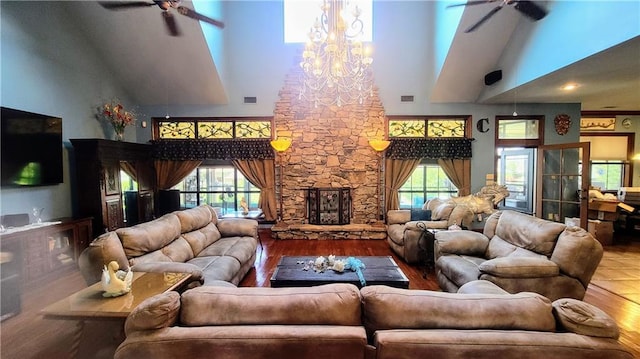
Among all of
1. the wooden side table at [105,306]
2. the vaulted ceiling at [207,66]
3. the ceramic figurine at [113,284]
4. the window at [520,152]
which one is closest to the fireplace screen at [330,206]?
the vaulted ceiling at [207,66]

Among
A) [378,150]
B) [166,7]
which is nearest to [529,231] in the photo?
[378,150]

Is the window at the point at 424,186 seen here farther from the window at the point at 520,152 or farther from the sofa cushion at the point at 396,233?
the sofa cushion at the point at 396,233

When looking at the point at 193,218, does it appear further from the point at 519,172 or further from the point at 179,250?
the point at 519,172

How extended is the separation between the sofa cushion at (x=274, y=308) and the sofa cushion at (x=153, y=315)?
0.23ft

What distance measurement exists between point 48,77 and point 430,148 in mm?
6910

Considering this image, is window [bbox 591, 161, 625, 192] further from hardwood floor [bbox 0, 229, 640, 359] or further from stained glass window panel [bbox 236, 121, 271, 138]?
stained glass window panel [bbox 236, 121, 271, 138]

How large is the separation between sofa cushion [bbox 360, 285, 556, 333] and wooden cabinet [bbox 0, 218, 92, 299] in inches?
151

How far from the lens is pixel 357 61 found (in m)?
3.97

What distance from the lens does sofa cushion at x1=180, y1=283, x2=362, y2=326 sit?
139 centimetres

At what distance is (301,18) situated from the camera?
21.3 ft

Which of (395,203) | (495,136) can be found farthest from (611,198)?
(395,203)

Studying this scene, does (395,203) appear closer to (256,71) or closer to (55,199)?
(256,71)

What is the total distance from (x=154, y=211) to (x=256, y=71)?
12.5 feet

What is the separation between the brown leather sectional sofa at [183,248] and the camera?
101 inches
